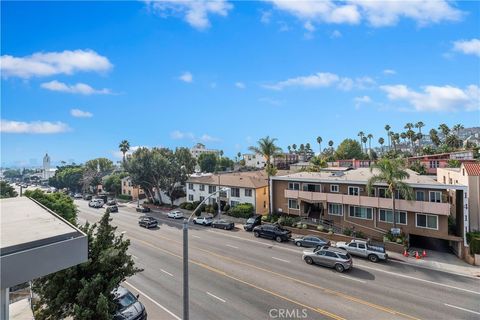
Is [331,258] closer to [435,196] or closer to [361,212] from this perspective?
[361,212]

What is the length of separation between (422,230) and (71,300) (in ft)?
106

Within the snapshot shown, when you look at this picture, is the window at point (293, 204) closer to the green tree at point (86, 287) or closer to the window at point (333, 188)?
the window at point (333, 188)

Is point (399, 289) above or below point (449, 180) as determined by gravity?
below

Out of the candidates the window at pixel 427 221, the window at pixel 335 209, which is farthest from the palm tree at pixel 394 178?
the window at pixel 335 209

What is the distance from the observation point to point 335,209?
117 ft

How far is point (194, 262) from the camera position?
25156 millimetres

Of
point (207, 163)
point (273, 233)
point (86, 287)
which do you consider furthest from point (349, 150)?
point (86, 287)

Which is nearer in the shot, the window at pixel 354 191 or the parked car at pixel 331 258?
the parked car at pixel 331 258

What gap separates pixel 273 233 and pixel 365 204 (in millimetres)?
11566

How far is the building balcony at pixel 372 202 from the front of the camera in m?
27.8

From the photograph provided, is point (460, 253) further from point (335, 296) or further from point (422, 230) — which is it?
point (335, 296)

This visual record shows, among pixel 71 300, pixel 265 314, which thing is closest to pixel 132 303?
pixel 71 300

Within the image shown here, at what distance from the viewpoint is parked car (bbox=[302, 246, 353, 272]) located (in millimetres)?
22688

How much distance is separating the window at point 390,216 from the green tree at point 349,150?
85181 mm
